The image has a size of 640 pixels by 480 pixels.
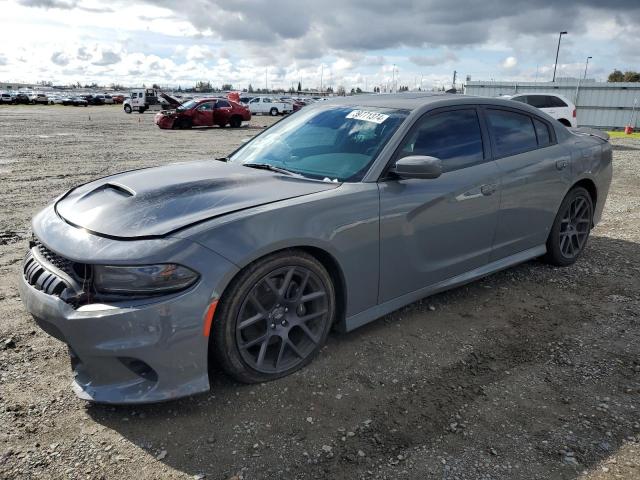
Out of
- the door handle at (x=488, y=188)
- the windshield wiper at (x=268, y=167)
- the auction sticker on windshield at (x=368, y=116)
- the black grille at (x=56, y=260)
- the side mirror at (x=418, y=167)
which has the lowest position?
the black grille at (x=56, y=260)

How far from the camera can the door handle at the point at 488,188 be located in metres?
3.66

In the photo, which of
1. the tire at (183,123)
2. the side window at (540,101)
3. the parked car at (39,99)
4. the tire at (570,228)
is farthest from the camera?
the parked car at (39,99)

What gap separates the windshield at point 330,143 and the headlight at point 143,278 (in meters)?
1.22

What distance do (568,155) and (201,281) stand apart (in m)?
3.65

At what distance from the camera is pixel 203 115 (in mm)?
24219

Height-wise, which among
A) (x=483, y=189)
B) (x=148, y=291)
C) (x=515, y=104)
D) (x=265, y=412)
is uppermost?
(x=515, y=104)

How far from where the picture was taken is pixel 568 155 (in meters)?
4.50

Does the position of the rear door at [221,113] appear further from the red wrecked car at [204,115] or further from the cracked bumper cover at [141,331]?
the cracked bumper cover at [141,331]

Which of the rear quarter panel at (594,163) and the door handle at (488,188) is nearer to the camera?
the door handle at (488,188)

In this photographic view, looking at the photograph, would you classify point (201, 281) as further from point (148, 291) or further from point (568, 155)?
point (568, 155)

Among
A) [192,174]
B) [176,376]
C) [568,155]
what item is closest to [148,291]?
[176,376]

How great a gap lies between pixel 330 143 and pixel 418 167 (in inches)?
29.8

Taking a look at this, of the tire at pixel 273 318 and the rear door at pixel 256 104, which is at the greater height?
the rear door at pixel 256 104

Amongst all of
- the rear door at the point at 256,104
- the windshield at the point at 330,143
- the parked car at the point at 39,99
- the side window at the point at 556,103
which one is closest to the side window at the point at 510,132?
the windshield at the point at 330,143
